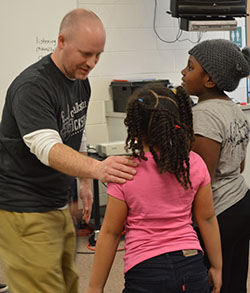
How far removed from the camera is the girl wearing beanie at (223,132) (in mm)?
1809

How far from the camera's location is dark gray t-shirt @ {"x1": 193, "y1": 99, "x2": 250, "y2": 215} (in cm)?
181

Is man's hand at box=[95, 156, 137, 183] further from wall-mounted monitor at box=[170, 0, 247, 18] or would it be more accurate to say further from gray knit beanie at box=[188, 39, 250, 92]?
wall-mounted monitor at box=[170, 0, 247, 18]

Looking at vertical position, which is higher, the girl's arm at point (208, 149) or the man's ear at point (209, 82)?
the man's ear at point (209, 82)

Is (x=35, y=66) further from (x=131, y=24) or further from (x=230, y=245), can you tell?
(x=131, y=24)

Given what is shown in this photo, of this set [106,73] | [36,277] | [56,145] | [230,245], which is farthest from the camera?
[106,73]

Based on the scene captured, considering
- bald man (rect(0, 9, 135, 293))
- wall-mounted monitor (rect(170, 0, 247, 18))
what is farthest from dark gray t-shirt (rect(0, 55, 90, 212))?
wall-mounted monitor (rect(170, 0, 247, 18))

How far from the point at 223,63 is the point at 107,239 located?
2.70 ft

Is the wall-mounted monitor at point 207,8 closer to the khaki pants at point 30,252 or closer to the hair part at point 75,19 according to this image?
the hair part at point 75,19

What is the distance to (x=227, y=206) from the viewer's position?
1.86 metres

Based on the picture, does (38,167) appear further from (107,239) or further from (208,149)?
(208,149)

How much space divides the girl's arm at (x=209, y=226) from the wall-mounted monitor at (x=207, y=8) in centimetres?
273

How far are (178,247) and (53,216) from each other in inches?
22.9

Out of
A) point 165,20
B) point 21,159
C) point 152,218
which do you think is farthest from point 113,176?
point 165,20

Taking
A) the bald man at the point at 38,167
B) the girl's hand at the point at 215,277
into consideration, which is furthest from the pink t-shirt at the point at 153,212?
the bald man at the point at 38,167
